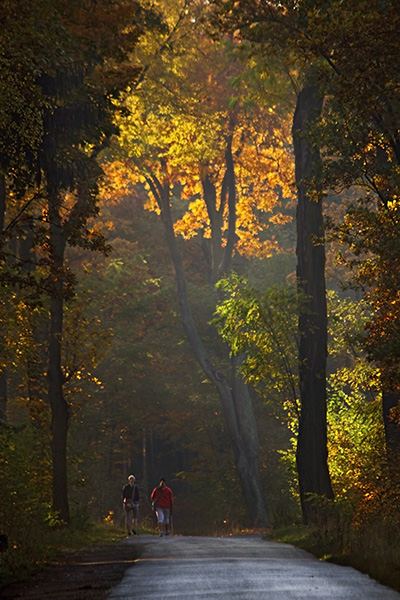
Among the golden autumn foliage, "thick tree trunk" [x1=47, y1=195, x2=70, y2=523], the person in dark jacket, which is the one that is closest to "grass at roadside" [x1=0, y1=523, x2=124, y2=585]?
"thick tree trunk" [x1=47, y1=195, x2=70, y2=523]

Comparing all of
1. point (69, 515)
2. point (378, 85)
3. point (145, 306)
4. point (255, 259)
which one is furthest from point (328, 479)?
point (255, 259)

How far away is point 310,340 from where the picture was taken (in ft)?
70.2

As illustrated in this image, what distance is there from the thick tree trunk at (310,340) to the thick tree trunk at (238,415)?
12.3m

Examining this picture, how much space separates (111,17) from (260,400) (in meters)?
30.8

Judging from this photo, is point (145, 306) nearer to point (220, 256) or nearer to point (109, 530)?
point (220, 256)

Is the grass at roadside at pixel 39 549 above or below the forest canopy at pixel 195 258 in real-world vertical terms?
below

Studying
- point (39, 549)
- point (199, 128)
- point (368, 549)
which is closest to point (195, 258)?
point (199, 128)

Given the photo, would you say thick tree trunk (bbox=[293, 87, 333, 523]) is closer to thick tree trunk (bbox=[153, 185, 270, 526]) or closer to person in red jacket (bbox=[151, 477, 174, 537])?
person in red jacket (bbox=[151, 477, 174, 537])

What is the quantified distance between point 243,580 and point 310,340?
12154 millimetres

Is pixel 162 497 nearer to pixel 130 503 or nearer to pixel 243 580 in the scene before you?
pixel 130 503

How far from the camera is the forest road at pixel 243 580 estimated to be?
844cm

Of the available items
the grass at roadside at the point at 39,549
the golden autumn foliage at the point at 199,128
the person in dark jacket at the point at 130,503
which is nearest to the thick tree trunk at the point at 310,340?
the golden autumn foliage at the point at 199,128

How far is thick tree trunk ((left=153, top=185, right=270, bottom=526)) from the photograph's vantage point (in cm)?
3347

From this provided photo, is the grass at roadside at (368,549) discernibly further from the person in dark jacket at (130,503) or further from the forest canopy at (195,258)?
the person in dark jacket at (130,503)
